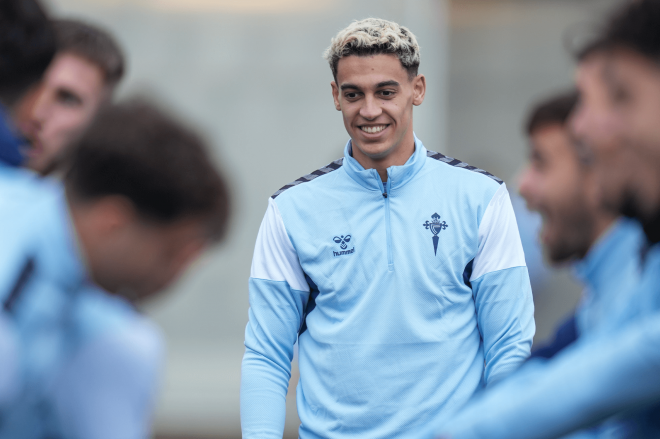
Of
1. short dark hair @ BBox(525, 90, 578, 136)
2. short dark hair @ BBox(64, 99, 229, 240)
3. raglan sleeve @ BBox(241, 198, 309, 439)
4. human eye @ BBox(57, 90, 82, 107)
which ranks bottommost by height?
raglan sleeve @ BBox(241, 198, 309, 439)

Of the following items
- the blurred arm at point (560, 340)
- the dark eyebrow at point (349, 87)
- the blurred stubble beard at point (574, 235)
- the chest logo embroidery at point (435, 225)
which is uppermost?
the dark eyebrow at point (349, 87)

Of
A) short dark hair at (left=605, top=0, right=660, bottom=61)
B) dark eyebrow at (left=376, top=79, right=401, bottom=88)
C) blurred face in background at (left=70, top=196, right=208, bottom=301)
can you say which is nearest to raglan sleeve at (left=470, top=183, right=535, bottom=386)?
dark eyebrow at (left=376, top=79, right=401, bottom=88)

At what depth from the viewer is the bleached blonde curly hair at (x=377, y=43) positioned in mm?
2674

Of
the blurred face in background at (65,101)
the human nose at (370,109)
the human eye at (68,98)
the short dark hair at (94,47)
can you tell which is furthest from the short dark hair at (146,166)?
the short dark hair at (94,47)

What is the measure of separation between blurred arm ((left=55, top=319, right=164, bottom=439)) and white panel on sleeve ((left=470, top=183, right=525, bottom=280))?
1402 mm

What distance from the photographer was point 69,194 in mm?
1453

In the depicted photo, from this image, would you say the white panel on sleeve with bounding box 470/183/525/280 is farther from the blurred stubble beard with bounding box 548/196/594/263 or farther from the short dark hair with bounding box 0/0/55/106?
the short dark hair with bounding box 0/0/55/106

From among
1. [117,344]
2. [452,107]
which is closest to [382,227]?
[117,344]

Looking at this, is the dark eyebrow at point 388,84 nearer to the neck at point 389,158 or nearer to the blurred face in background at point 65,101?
the neck at point 389,158

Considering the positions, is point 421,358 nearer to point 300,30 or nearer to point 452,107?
point 300,30

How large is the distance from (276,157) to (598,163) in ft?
15.8

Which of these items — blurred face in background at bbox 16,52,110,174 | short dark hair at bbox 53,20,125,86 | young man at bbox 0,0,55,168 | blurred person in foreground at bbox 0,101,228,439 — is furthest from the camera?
short dark hair at bbox 53,20,125,86

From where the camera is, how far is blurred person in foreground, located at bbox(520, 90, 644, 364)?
62.0 inches

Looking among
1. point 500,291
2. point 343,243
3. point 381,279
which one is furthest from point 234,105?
point 500,291
